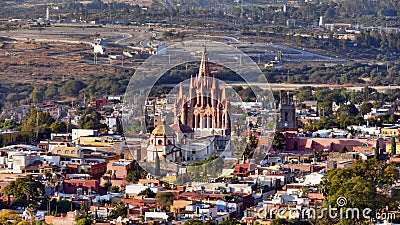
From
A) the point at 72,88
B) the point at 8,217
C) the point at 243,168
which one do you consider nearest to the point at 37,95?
the point at 72,88

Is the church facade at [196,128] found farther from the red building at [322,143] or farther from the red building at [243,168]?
the red building at [322,143]

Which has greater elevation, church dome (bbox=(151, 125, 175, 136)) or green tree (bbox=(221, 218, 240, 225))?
green tree (bbox=(221, 218, 240, 225))

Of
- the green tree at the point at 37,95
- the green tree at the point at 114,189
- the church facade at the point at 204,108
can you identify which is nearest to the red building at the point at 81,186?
the green tree at the point at 114,189

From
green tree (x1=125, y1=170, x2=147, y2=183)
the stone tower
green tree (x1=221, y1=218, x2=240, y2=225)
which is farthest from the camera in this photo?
the stone tower

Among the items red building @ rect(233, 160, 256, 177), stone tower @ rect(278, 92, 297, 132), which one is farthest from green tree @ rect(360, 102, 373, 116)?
red building @ rect(233, 160, 256, 177)

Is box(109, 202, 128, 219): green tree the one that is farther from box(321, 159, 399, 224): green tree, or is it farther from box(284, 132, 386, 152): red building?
box(284, 132, 386, 152): red building

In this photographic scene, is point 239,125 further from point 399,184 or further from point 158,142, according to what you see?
point 399,184

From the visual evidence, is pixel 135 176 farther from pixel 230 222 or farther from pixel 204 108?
pixel 204 108

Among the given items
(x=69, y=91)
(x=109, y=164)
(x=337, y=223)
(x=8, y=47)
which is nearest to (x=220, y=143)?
(x=109, y=164)
